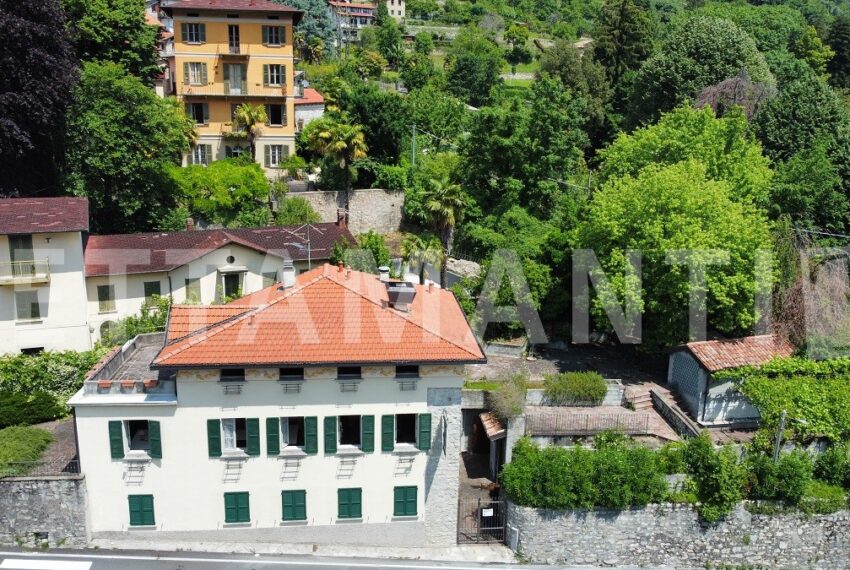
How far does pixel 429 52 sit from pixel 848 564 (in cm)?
8442

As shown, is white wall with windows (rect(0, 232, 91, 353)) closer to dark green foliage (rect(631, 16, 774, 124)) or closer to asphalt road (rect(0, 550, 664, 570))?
asphalt road (rect(0, 550, 664, 570))

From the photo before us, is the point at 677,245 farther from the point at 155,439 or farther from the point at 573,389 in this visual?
the point at 155,439

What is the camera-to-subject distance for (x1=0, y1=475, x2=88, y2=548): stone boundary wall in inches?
935

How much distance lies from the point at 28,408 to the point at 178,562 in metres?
9.69

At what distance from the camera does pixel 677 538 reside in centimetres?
2564

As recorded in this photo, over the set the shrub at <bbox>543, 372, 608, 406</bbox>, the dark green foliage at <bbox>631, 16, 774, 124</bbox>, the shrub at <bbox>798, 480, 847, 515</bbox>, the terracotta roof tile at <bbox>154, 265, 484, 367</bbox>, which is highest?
the dark green foliage at <bbox>631, 16, 774, 124</bbox>

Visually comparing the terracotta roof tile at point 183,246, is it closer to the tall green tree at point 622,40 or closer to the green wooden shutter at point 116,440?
the green wooden shutter at point 116,440

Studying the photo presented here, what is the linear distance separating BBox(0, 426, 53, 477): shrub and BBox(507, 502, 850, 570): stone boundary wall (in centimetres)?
1576

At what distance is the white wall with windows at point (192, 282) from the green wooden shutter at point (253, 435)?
13.3 metres

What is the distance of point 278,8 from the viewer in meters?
47.0

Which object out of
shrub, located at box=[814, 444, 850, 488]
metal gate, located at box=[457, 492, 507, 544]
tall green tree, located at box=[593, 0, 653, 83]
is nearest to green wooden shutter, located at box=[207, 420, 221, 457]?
metal gate, located at box=[457, 492, 507, 544]

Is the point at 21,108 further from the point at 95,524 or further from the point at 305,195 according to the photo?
the point at 95,524

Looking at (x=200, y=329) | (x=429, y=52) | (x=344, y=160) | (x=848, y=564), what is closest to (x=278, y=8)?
(x=344, y=160)

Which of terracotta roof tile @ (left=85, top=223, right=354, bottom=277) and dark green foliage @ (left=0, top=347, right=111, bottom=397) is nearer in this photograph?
dark green foliage @ (left=0, top=347, right=111, bottom=397)
